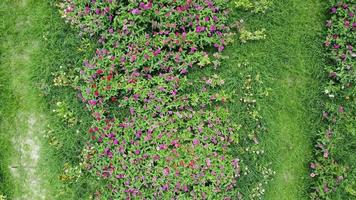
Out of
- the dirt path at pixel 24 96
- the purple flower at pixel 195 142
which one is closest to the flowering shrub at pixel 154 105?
the purple flower at pixel 195 142

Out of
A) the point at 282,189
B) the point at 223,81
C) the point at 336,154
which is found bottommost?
the point at 282,189

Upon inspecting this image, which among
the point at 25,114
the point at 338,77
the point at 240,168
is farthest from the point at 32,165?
the point at 338,77

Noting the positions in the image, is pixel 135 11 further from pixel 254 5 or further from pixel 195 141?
pixel 195 141

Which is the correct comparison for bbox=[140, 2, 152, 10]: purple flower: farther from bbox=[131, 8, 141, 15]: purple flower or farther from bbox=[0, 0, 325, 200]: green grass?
bbox=[0, 0, 325, 200]: green grass

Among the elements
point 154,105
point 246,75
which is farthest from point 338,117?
point 154,105

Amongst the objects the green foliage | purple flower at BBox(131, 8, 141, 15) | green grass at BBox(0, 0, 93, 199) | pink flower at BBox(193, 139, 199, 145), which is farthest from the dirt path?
the green foliage

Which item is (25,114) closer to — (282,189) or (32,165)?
(32,165)

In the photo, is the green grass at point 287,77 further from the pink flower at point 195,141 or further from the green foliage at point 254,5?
the pink flower at point 195,141
